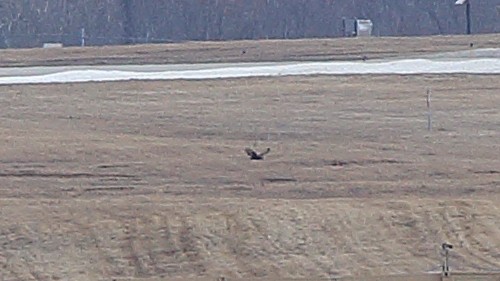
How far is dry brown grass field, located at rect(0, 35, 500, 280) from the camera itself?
1406 centimetres

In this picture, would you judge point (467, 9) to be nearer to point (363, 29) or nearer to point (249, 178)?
point (363, 29)

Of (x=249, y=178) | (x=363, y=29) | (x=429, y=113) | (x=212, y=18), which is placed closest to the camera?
(x=249, y=178)

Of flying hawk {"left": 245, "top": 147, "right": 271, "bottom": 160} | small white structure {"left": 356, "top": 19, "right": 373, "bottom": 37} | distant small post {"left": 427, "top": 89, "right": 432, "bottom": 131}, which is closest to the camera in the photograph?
flying hawk {"left": 245, "top": 147, "right": 271, "bottom": 160}

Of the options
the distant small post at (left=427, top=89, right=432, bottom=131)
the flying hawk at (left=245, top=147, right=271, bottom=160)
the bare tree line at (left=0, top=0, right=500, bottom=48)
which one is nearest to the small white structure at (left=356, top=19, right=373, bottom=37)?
the bare tree line at (left=0, top=0, right=500, bottom=48)

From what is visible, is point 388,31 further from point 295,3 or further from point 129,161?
point 129,161

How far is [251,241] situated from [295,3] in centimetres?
3509

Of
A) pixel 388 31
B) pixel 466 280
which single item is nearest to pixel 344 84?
pixel 466 280

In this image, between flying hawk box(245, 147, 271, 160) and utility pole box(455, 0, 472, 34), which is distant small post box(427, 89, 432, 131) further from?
utility pole box(455, 0, 472, 34)

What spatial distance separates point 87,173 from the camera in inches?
687

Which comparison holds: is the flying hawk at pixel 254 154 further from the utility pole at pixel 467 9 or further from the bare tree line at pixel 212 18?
the bare tree line at pixel 212 18

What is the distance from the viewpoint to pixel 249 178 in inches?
666

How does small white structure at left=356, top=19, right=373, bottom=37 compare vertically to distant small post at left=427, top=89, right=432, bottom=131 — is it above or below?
above

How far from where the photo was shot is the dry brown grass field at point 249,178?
14062mm

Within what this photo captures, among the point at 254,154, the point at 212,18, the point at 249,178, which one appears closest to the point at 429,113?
the point at 254,154
